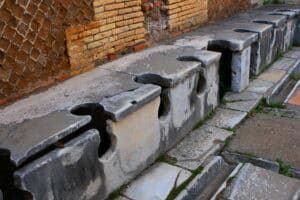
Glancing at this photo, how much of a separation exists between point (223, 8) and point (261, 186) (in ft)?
14.3

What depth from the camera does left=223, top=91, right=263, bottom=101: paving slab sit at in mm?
4625

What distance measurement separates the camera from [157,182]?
299 centimetres

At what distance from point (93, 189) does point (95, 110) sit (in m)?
0.64

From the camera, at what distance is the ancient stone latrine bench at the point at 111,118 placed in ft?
7.52

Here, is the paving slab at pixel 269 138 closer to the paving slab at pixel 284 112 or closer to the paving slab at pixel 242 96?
the paving slab at pixel 284 112

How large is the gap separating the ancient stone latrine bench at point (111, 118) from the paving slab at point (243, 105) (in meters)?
0.20

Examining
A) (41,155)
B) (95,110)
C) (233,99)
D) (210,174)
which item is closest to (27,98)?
(95,110)

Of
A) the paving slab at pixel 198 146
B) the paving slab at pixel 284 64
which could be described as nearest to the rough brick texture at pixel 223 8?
the paving slab at pixel 284 64

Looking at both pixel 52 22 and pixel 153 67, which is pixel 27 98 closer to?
pixel 52 22

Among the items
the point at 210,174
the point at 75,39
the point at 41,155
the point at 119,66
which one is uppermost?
the point at 75,39

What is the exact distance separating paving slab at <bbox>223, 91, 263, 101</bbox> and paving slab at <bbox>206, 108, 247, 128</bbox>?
372 mm

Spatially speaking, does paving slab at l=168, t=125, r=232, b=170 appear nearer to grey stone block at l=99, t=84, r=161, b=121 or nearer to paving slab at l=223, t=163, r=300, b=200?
paving slab at l=223, t=163, r=300, b=200

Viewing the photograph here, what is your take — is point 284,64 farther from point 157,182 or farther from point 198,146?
point 157,182

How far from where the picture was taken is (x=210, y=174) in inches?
125
